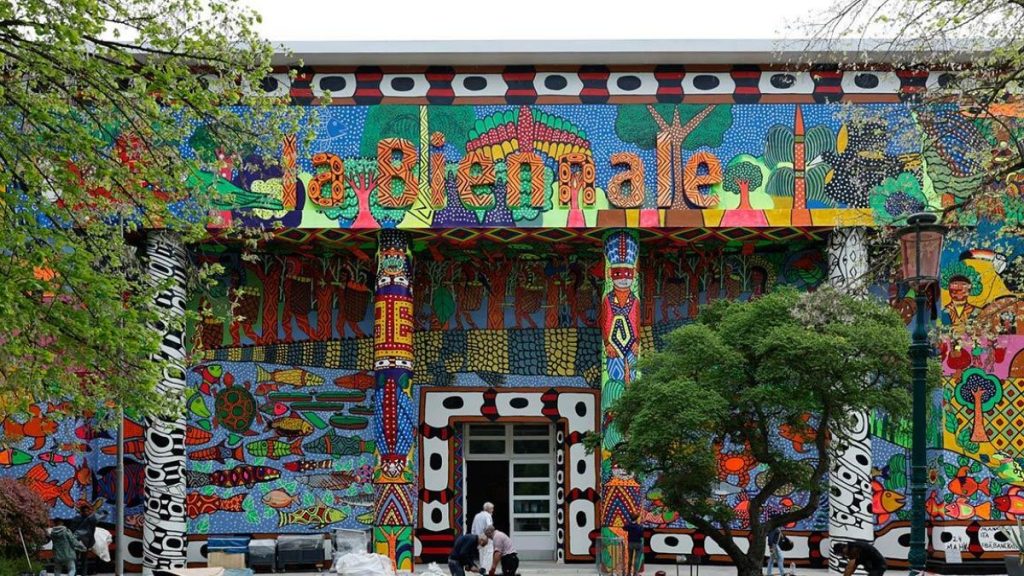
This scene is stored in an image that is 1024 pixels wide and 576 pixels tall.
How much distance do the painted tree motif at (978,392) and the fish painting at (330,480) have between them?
42.2 ft

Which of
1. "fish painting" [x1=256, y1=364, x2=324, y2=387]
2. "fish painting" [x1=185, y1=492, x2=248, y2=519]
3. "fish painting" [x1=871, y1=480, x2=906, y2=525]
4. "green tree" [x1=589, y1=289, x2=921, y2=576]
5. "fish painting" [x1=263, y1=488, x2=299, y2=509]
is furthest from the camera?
"fish painting" [x1=256, y1=364, x2=324, y2=387]

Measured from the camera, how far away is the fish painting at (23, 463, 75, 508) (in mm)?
27969

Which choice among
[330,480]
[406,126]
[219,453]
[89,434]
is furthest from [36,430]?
[406,126]

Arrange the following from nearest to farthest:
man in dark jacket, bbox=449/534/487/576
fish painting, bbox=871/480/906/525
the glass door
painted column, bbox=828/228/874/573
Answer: man in dark jacket, bbox=449/534/487/576, painted column, bbox=828/228/874/573, fish painting, bbox=871/480/906/525, the glass door

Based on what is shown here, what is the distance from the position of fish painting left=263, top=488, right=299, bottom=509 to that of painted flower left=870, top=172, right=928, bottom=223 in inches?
531

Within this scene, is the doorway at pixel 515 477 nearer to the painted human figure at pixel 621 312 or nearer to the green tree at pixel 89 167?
the painted human figure at pixel 621 312

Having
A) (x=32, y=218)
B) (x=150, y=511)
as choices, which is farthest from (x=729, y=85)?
(x=32, y=218)

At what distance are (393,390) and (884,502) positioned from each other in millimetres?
10635

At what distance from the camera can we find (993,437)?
28.1 metres

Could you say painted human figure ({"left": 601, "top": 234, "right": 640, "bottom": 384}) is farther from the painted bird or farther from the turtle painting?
the painted bird

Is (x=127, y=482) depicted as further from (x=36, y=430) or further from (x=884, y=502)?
(x=884, y=502)

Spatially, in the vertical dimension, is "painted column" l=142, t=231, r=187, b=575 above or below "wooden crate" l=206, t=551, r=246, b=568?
above

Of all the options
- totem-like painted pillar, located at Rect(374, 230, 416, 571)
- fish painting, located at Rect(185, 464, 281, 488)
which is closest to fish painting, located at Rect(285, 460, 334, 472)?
fish painting, located at Rect(185, 464, 281, 488)

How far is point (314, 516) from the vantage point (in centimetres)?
2884
